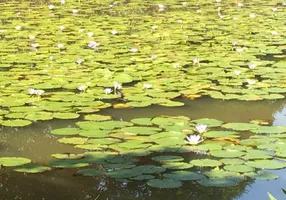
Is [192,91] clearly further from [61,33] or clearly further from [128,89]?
[61,33]

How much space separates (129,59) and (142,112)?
138 centimetres

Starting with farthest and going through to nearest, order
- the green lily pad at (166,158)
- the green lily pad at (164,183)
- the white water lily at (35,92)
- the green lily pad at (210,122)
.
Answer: the white water lily at (35,92), the green lily pad at (210,122), the green lily pad at (166,158), the green lily pad at (164,183)

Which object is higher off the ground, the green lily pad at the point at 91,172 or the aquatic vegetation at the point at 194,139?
the aquatic vegetation at the point at 194,139

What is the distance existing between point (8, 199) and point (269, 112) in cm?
166

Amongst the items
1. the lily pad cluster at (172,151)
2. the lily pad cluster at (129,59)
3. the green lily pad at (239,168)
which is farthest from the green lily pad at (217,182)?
the lily pad cluster at (129,59)

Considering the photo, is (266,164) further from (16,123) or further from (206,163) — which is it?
(16,123)

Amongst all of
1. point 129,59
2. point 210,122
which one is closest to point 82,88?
point 210,122

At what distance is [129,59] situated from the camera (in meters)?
4.39

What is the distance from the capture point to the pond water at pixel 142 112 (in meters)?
2.19

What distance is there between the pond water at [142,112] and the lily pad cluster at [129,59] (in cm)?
1

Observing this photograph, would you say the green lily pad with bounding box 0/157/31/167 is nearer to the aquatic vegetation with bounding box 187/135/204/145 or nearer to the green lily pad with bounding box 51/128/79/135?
the green lily pad with bounding box 51/128/79/135

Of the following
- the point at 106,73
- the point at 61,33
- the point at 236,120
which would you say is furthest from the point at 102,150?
the point at 61,33

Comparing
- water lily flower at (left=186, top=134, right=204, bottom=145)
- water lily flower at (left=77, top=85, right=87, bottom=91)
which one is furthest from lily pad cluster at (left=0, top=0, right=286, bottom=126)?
water lily flower at (left=186, top=134, right=204, bottom=145)

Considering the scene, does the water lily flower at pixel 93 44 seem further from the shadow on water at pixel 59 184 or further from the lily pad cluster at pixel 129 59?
the shadow on water at pixel 59 184
